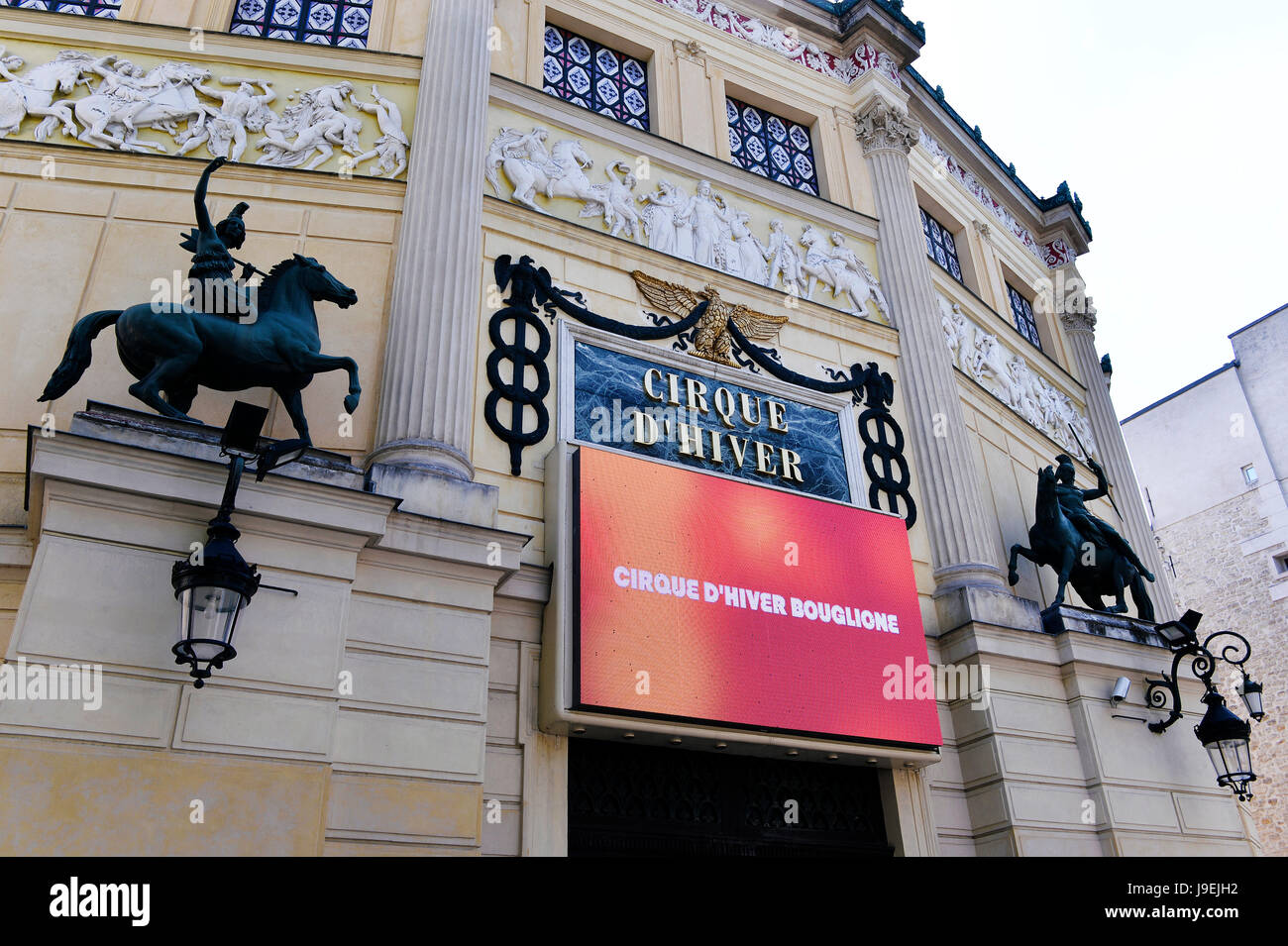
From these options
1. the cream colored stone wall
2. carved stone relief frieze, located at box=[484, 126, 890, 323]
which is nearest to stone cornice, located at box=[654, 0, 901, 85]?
carved stone relief frieze, located at box=[484, 126, 890, 323]

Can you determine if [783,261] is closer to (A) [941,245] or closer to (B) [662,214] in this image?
(B) [662,214]

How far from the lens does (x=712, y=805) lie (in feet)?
34.7

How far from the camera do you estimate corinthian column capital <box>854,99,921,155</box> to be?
57.3ft

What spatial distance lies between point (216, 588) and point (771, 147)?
41.5 feet

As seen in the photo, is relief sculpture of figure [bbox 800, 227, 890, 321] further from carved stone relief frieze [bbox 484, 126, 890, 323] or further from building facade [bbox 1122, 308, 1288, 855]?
building facade [bbox 1122, 308, 1288, 855]

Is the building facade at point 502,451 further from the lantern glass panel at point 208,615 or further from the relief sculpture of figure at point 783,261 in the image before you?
the lantern glass panel at point 208,615

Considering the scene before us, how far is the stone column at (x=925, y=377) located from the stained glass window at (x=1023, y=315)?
15.2ft

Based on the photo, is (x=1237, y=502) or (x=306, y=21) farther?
(x=1237, y=502)

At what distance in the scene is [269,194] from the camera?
11.7 m

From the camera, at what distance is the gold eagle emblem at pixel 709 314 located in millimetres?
13281

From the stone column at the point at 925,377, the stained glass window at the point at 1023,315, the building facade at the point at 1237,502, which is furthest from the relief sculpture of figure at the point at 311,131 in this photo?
the building facade at the point at 1237,502

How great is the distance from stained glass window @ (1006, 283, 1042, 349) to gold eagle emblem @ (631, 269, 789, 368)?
918cm

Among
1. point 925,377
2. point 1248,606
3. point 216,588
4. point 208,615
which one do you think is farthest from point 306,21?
point 1248,606

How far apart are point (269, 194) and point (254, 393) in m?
2.88
